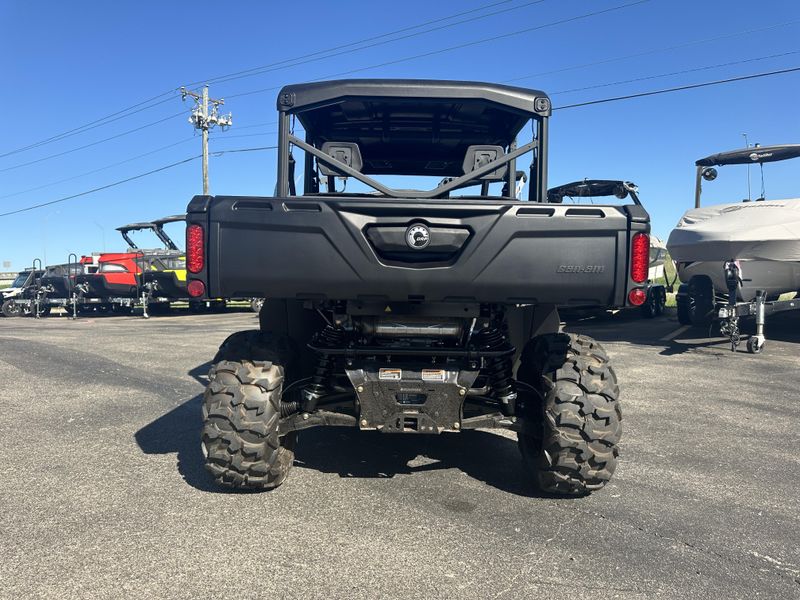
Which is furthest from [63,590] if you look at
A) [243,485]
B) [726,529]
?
[726,529]

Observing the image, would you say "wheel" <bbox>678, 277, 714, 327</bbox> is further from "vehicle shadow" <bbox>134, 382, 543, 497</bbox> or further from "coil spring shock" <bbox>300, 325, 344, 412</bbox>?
"coil spring shock" <bbox>300, 325, 344, 412</bbox>

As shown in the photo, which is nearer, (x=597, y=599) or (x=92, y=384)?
(x=597, y=599)

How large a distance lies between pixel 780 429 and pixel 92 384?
7.63 m

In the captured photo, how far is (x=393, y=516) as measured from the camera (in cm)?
325

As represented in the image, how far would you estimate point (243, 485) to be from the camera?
3.45m

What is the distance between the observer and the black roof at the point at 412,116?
3.75 meters

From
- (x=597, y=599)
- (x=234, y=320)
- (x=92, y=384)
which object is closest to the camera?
(x=597, y=599)

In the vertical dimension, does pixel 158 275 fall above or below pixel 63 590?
above

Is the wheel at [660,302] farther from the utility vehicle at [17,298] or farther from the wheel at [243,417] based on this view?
the utility vehicle at [17,298]

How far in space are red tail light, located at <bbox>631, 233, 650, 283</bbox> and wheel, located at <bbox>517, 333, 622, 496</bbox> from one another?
65 cm

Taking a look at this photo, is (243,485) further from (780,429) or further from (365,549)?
(780,429)

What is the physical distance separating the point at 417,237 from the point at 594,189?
10.3 m

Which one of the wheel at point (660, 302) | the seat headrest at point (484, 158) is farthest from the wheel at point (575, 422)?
the wheel at point (660, 302)

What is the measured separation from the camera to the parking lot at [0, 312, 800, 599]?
8.50ft
